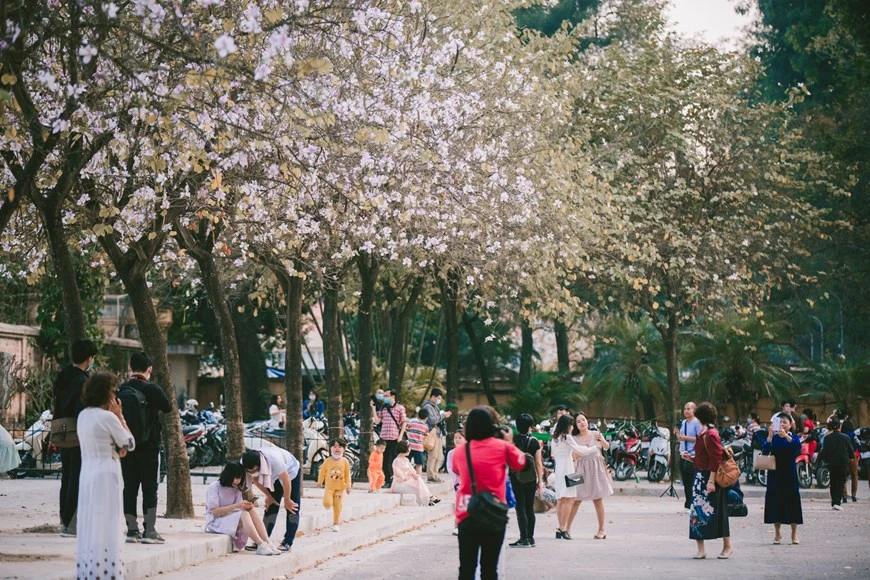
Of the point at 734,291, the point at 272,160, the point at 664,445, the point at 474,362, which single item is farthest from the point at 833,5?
the point at 474,362

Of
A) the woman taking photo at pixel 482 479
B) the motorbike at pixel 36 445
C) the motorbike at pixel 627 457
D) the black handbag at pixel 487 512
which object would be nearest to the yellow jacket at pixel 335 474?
the woman taking photo at pixel 482 479

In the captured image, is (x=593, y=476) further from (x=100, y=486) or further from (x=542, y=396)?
(x=542, y=396)

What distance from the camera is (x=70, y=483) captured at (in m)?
12.8

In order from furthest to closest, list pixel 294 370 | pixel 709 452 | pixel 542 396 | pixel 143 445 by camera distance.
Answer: pixel 542 396
pixel 294 370
pixel 709 452
pixel 143 445

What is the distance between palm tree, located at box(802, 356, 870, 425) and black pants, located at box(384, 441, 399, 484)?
18.1 m

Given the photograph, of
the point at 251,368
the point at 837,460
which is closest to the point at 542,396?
the point at 251,368

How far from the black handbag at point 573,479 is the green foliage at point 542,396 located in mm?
22830

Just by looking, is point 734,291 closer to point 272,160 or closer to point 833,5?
point 833,5

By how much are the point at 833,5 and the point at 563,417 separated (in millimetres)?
16238

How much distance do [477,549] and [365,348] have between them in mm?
18050

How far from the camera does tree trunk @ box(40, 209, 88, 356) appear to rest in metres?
13.7

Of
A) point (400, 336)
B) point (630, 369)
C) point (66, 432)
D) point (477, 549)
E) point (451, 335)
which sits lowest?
point (477, 549)

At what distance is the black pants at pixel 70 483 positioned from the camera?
41.3 feet

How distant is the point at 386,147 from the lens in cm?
1942
